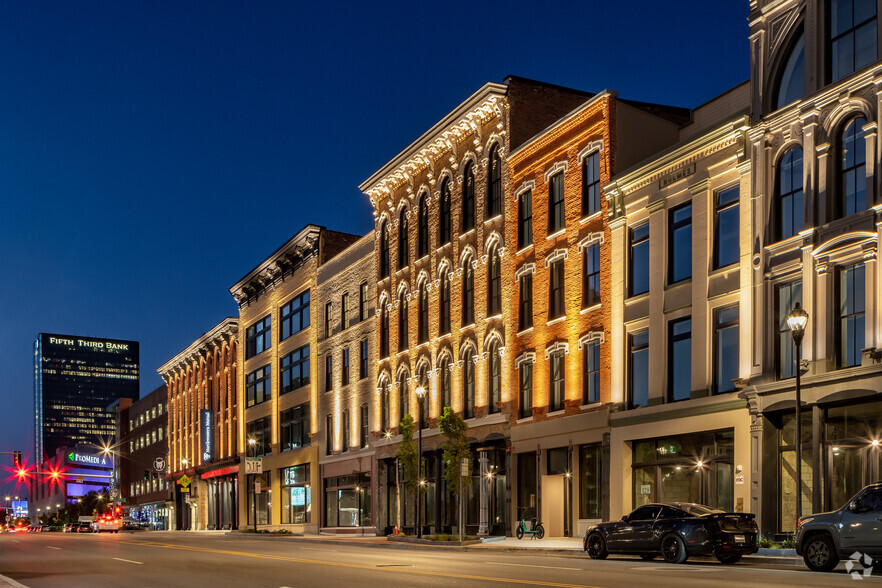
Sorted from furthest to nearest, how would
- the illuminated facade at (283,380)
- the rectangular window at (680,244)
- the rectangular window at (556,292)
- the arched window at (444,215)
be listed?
the illuminated facade at (283,380), the arched window at (444,215), the rectangular window at (556,292), the rectangular window at (680,244)

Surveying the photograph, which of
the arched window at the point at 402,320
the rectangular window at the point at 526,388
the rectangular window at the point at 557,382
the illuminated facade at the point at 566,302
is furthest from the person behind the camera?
the arched window at the point at 402,320

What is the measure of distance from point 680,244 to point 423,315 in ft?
67.3

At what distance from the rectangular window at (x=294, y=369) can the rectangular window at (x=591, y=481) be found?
32.1 meters

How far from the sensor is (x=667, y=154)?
3484 centimetres

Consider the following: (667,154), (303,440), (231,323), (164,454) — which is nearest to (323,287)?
(303,440)

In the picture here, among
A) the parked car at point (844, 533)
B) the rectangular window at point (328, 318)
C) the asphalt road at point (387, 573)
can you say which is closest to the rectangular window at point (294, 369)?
the rectangular window at point (328, 318)

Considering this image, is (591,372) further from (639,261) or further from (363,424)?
(363,424)

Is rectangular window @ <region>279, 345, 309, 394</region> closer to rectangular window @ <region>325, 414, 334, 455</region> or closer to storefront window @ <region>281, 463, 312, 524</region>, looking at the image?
rectangular window @ <region>325, 414, 334, 455</region>

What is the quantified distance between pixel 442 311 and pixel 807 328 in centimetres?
2466

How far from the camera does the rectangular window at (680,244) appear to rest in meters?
34.2

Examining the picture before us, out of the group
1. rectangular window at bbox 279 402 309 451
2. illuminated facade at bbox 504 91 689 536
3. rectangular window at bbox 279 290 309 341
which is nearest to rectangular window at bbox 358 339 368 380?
rectangular window at bbox 279 402 309 451

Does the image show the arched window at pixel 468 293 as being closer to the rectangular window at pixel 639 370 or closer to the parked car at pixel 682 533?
the rectangular window at pixel 639 370

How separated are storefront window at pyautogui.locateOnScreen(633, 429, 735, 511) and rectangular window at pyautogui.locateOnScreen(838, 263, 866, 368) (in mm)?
4981

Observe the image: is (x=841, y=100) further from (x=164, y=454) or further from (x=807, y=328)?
(x=164, y=454)
